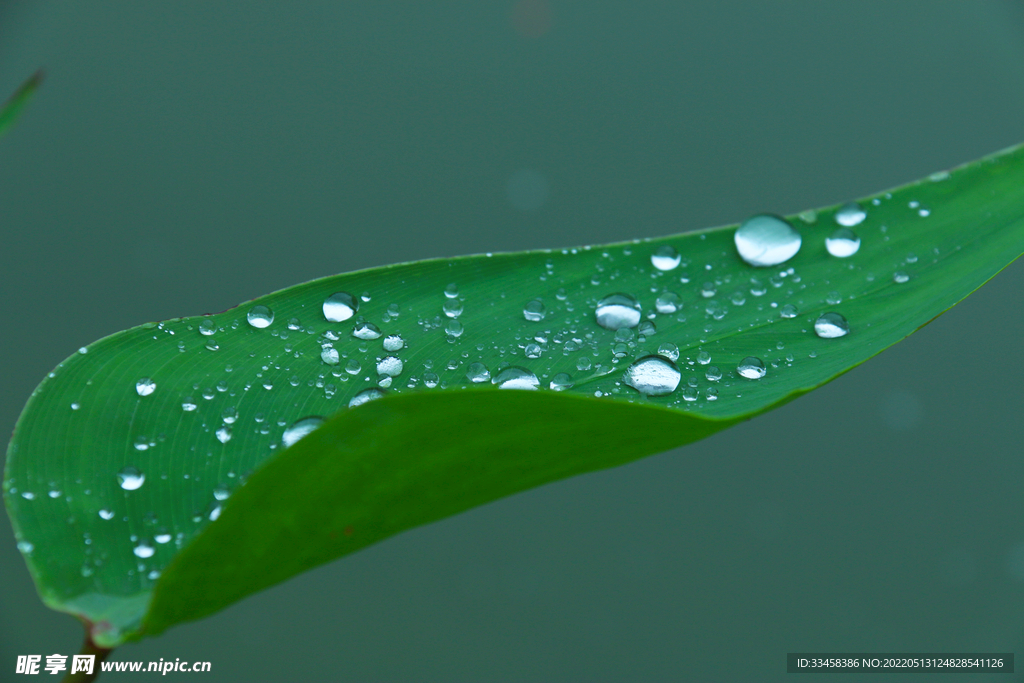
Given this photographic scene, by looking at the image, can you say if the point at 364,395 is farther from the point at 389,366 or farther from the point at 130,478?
the point at 130,478

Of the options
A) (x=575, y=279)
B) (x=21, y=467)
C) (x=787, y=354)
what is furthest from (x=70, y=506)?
(x=787, y=354)

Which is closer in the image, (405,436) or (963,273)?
(405,436)

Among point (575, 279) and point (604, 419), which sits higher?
point (575, 279)

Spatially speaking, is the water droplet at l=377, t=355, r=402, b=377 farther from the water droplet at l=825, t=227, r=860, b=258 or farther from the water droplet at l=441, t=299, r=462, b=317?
the water droplet at l=825, t=227, r=860, b=258

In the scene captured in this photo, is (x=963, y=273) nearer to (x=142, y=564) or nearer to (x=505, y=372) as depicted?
(x=505, y=372)

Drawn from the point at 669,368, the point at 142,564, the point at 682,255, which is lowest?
the point at 142,564

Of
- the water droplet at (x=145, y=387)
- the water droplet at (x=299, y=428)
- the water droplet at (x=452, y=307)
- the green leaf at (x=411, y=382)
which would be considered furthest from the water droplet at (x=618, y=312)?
the water droplet at (x=145, y=387)

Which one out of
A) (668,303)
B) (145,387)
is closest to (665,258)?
(668,303)
